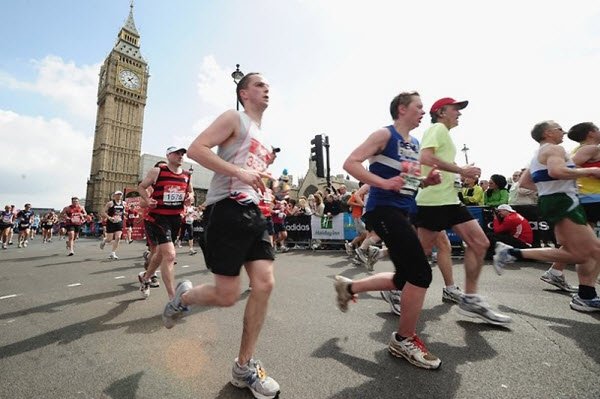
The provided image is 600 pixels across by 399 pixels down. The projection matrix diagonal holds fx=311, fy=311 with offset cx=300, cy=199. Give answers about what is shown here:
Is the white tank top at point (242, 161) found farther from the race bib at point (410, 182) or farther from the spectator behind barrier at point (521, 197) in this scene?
the spectator behind barrier at point (521, 197)

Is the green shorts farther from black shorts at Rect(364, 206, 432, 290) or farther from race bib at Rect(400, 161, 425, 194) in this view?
black shorts at Rect(364, 206, 432, 290)

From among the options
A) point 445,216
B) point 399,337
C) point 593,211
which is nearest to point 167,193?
point 399,337

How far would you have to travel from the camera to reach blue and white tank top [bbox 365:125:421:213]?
2.34 m

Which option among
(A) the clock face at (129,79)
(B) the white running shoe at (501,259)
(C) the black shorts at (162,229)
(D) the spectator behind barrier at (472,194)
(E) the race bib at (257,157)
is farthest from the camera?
(A) the clock face at (129,79)

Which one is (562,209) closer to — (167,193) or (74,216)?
(167,193)

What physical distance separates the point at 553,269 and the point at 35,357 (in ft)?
19.4

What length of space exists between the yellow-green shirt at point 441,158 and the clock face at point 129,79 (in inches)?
3081

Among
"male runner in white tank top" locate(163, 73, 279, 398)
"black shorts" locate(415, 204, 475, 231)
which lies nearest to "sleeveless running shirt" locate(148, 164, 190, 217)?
"male runner in white tank top" locate(163, 73, 279, 398)

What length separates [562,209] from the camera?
313cm

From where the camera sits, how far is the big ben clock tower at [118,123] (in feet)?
209

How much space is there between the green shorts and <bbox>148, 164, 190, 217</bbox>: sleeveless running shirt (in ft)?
14.1

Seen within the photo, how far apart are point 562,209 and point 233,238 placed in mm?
3304

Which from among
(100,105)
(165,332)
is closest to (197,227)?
(165,332)

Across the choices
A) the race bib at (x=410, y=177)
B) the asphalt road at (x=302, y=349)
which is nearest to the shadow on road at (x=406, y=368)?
the asphalt road at (x=302, y=349)
